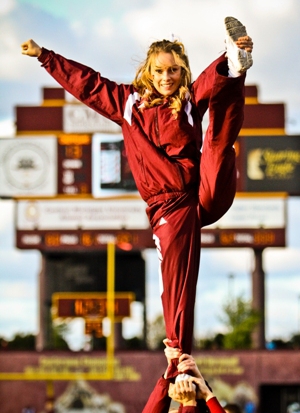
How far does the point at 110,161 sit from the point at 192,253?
74.5 feet

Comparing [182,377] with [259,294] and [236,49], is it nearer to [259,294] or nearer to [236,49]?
[236,49]

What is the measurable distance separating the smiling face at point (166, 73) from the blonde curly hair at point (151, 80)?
0.01 meters

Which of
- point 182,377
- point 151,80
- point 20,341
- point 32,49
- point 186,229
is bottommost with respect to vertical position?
point 20,341

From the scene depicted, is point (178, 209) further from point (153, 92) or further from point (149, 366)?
point (149, 366)

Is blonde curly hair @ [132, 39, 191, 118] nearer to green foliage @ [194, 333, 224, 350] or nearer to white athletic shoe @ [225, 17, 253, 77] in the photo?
white athletic shoe @ [225, 17, 253, 77]

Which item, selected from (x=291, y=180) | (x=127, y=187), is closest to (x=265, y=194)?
(x=291, y=180)

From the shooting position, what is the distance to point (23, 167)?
28125 millimetres

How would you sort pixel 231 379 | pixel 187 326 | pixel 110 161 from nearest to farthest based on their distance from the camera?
pixel 187 326 → pixel 110 161 → pixel 231 379

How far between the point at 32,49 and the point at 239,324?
27.5 meters

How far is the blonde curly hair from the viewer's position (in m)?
3.93

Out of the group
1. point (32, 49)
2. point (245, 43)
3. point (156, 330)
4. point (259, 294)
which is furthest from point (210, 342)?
point (245, 43)

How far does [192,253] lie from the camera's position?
12.9 feet

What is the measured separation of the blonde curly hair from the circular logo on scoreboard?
24.0m

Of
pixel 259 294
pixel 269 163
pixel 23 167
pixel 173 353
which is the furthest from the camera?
pixel 259 294
